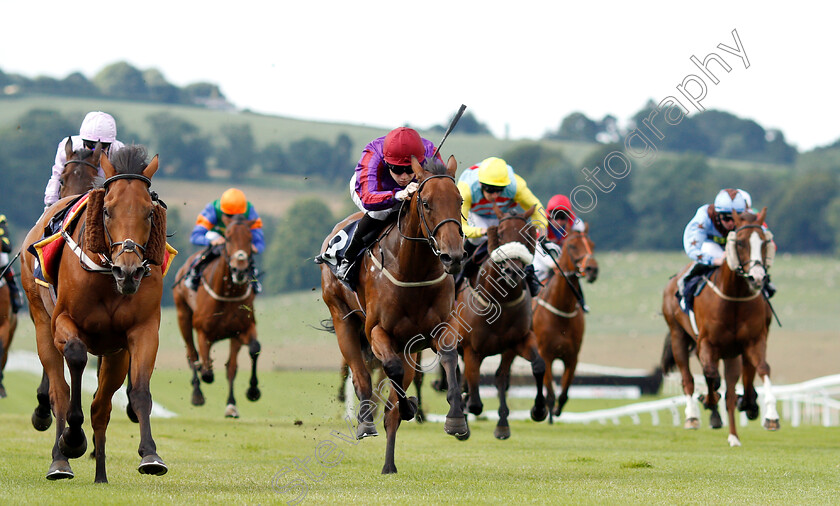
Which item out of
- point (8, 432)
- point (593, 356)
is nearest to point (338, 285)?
point (8, 432)

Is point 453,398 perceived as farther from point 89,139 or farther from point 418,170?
point 89,139

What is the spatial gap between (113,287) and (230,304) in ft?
26.2

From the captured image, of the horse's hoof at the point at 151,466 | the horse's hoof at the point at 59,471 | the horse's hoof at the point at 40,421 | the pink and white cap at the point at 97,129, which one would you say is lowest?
the horse's hoof at the point at 59,471

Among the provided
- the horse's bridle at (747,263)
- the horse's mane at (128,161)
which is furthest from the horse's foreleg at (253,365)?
the horse's mane at (128,161)

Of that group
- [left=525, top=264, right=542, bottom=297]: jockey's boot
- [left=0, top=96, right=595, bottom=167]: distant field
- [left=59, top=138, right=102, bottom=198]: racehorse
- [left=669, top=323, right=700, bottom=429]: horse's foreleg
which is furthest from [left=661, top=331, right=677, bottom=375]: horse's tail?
[left=0, top=96, right=595, bottom=167]: distant field

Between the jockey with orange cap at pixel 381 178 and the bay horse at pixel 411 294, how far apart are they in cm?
16

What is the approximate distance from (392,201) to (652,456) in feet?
12.6

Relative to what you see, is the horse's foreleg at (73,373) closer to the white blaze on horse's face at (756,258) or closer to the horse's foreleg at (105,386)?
the horse's foreleg at (105,386)

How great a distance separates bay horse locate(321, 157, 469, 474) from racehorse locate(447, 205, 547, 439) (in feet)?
7.01

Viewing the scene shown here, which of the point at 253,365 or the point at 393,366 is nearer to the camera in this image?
the point at 393,366

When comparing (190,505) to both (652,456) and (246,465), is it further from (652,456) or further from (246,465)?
(652,456)

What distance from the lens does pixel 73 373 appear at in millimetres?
7109

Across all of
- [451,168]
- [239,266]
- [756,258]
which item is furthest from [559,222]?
[451,168]

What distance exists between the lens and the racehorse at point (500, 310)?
10.5m
